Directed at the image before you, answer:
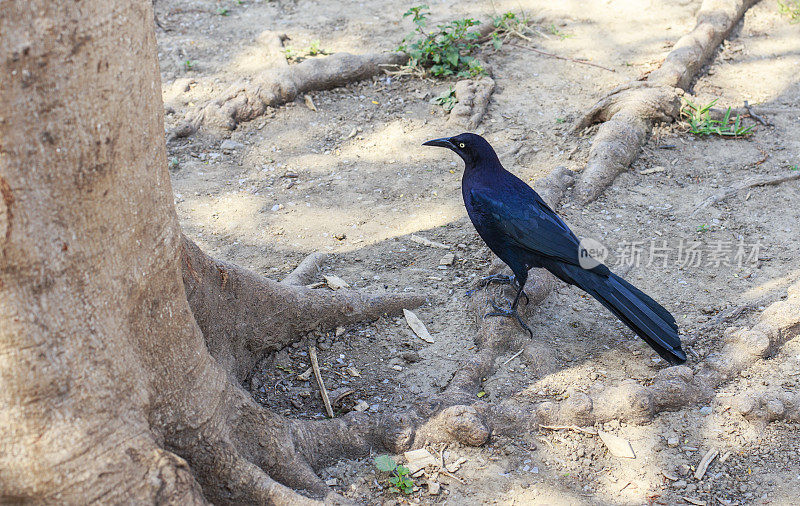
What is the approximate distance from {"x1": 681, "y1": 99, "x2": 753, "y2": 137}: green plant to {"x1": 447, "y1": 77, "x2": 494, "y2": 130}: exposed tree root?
5.69ft

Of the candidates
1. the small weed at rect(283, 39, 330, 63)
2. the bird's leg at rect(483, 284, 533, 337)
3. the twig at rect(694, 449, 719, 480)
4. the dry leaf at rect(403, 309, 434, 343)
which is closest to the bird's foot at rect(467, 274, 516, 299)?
the bird's leg at rect(483, 284, 533, 337)

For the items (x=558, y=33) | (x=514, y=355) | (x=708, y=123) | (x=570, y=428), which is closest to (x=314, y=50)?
(x=558, y=33)

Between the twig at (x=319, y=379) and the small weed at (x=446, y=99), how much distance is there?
128 inches

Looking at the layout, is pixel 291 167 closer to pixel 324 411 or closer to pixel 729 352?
pixel 324 411

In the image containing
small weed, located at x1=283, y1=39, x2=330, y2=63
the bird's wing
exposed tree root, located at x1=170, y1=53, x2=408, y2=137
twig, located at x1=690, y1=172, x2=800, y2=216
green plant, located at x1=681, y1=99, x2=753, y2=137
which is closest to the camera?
the bird's wing

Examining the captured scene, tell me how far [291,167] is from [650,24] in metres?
4.53


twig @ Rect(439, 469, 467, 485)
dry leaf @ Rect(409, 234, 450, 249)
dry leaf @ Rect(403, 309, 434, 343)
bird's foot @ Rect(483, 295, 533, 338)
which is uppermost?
twig @ Rect(439, 469, 467, 485)

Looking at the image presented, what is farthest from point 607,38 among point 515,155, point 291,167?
point 291,167

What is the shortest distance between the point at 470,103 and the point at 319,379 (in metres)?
3.53

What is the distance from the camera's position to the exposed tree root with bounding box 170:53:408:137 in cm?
630

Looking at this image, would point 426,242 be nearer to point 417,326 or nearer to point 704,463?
point 417,326

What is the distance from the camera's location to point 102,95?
194cm

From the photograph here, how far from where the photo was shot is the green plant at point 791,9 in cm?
775

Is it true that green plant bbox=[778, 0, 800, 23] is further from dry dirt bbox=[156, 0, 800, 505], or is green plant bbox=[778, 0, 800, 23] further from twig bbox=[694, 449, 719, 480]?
twig bbox=[694, 449, 719, 480]
